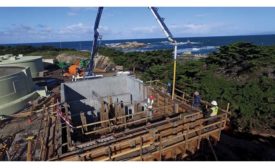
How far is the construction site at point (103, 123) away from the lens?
1068 centimetres

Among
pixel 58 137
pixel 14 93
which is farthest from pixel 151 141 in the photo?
pixel 14 93

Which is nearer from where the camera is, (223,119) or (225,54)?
(223,119)

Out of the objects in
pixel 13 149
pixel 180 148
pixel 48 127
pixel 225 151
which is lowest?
pixel 225 151

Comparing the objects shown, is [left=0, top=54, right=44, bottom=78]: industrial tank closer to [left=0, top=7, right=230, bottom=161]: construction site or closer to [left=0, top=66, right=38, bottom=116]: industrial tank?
[left=0, top=7, right=230, bottom=161]: construction site

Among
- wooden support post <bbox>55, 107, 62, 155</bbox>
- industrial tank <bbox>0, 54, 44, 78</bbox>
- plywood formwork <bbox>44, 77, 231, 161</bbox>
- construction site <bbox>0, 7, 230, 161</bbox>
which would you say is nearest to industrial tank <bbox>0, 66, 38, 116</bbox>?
construction site <bbox>0, 7, 230, 161</bbox>

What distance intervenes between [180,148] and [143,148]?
245cm

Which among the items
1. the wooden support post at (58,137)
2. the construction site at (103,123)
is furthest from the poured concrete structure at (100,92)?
the wooden support post at (58,137)

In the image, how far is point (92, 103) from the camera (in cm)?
2059

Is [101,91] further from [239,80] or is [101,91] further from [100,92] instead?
[239,80]

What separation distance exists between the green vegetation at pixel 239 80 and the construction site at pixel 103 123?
224 inches

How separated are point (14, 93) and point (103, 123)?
12129 millimetres

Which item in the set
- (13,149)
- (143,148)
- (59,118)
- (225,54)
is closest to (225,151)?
(143,148)

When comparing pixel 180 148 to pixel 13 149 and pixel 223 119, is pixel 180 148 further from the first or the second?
pixel 13 149

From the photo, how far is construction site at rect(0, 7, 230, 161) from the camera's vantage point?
1068 centimetres
